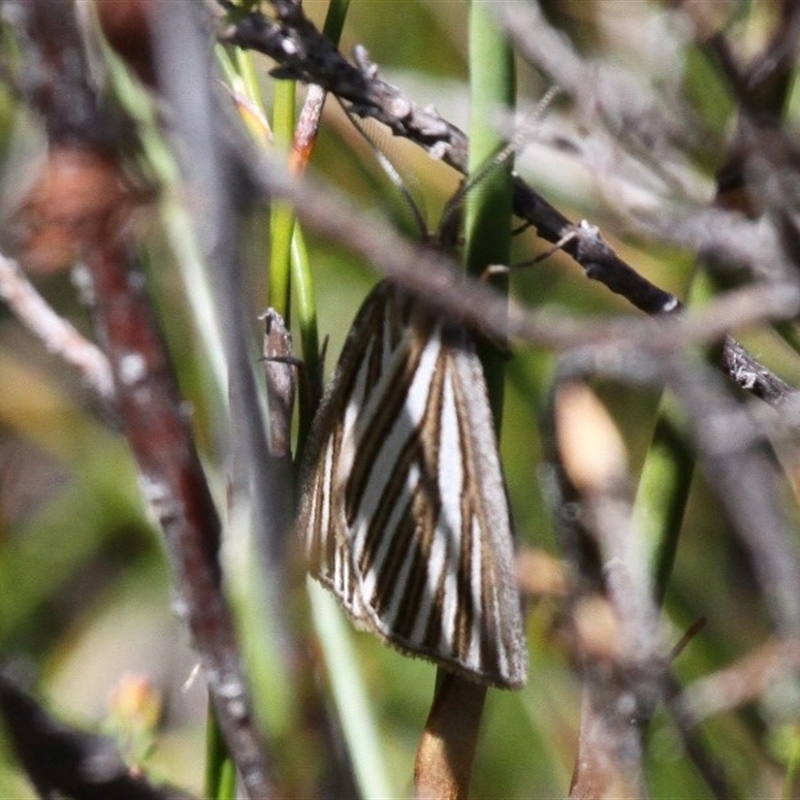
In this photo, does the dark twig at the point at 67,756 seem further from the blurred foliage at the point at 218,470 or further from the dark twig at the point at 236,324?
the blurred foliage at the point at 218,470

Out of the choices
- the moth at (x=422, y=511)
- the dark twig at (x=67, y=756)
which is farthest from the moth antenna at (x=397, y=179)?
the dark twig at (x=67, y=756)

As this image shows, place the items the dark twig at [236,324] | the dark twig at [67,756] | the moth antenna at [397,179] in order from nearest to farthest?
the dark twig at [236,324] → the dark twig at [67,756] → the moth antenna at [397,179]

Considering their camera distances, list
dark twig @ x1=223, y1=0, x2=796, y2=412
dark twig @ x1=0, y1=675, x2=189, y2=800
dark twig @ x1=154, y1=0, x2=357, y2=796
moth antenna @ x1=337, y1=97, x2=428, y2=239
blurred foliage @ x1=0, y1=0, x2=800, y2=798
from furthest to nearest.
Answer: blurred foliage @ x1=0, y1=0, x2=800, y2=798 < moth antenna @ x1=337, y1=97, x2=428, y2=239 < dark twig @ x1=223, y1=0, x2=796, y2=412 < dark twig @ x1=0, y1=675, x2=189, y2=800 < dark twig @ x1=154, y1=0, x2=357, y2=796

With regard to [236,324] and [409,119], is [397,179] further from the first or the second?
[236,324]

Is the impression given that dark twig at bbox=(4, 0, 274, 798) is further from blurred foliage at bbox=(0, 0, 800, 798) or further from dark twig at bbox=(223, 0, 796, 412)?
blurred foliage at bbox=(0, 0, 800, 798)

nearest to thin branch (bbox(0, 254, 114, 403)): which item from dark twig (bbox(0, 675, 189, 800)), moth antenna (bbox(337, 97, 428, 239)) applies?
dark twig (bbox(0, 675, 189, 800))

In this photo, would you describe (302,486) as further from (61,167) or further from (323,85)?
(61,167)
